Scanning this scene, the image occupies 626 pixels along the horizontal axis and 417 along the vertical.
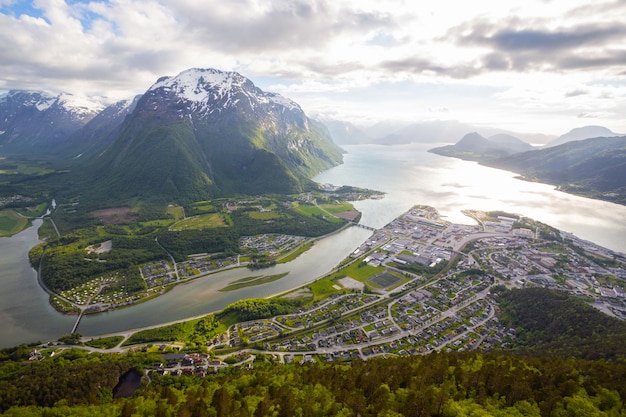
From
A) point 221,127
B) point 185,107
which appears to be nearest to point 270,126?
point 221,127

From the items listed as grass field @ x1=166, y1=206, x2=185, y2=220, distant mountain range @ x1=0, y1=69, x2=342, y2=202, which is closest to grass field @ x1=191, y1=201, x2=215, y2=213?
grass field @ x1=166, y1=206, x2=185, y2=220

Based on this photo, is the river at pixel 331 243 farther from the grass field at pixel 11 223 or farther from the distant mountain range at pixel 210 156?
the distant mountain range at pixel 210 156

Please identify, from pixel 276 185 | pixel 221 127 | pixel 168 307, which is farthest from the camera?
pixel 221 127

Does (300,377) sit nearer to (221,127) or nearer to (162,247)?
(162,247)

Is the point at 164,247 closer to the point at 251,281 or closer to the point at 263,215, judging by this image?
the point at 251,281

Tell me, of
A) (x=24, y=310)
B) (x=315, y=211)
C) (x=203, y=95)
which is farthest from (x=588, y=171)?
(x=24, y=310)

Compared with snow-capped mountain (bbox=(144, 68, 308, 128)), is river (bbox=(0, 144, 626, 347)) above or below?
below

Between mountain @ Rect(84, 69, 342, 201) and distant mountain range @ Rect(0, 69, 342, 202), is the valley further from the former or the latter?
mountain @ Rect(84, 69, 342, 201)
